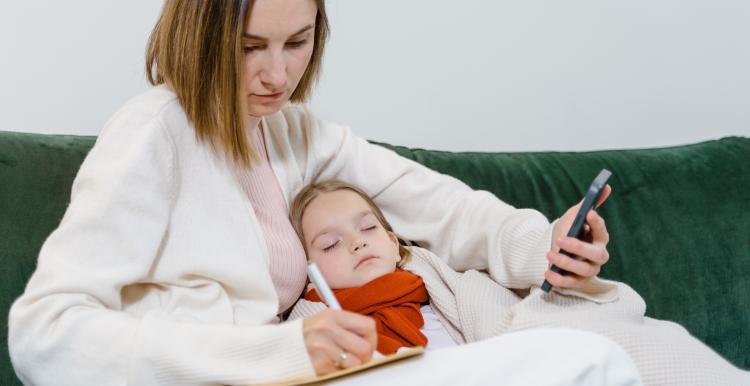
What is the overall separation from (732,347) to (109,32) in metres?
1.48

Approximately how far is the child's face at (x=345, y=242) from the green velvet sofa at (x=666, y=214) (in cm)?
39

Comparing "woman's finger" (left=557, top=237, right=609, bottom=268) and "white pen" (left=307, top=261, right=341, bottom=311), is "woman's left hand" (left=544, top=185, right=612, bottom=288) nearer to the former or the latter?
"woman's finger" (left=557, top=237, right=609, bottom=268)

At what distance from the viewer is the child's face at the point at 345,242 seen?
171cm

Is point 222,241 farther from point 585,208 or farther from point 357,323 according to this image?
point 585,208

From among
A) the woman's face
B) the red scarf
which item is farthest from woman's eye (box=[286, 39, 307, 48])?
the red scarf

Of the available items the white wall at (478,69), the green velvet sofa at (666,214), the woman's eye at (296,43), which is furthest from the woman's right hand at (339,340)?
the white wall at (478,69)

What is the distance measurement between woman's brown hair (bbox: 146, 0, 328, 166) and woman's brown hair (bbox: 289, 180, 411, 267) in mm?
218

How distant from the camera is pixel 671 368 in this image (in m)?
1.45

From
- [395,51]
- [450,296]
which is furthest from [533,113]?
[450,296]

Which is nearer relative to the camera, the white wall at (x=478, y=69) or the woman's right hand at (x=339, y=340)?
the woman's right hand at (x=339, y=340)

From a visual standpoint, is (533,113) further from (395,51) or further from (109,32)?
(109,32)

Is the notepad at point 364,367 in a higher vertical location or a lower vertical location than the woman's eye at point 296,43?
lower

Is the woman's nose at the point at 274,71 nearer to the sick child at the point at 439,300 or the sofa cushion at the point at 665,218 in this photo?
the sick child at the point at 439,300

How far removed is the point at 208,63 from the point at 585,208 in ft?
1.88
